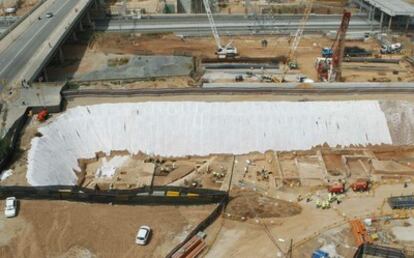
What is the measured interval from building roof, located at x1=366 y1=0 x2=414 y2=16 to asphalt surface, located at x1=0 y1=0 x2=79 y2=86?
184 ft

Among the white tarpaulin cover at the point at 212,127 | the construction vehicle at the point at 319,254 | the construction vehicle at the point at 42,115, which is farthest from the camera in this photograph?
the white tarpaulin cover at the point at 212,127

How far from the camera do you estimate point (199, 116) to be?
49.4 metres

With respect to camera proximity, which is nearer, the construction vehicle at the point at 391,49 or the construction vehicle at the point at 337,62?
the construction vehicle at the point at 337,62

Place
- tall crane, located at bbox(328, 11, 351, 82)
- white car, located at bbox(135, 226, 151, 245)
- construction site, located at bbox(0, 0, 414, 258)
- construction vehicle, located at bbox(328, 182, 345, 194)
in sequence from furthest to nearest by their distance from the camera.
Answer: tall crane, located at bbox(328, 11, 351, 82) → construction vehicle, located at bbox(328, 182, 345, 194) → construction site, located at bbox(0, 0, 414, 258) → white car, located at bbox(135, 226, 151, 245)

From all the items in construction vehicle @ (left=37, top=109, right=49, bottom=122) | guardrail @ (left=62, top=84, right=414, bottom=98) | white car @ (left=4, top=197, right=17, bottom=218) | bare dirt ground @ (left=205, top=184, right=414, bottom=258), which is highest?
guardrail @ (left=62, top=84, right=414, bottom=98)

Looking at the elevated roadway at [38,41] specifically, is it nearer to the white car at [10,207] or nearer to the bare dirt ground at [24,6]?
the bare dirt ground at [24,6]

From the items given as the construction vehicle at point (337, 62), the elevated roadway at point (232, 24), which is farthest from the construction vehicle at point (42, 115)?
the construction vehicle at point (337, 62)

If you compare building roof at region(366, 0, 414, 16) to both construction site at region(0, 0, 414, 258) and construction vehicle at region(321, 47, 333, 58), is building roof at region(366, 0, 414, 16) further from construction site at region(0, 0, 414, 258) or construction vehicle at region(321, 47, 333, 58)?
construction vehicle at region(321, 47, 333, 58)

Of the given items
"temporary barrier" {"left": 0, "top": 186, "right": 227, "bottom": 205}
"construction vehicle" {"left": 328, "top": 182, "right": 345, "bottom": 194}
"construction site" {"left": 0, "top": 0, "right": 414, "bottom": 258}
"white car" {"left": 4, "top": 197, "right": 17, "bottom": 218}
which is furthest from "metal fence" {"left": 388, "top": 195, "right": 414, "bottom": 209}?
"white car" {"left": 4, "top": 197, "right": 17, "bottom": 218}

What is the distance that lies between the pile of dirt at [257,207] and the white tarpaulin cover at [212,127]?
9095mm

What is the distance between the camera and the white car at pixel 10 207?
1368 inches

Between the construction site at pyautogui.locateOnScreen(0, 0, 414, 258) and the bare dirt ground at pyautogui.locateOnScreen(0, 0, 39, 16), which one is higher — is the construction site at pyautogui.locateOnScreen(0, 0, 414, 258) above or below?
below

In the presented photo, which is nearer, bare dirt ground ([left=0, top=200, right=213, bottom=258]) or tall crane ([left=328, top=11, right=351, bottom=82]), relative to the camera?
bare dirt ground ([left=0, top=200, right=213, bottom=258])

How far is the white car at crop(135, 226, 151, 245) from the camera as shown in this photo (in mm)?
32906
